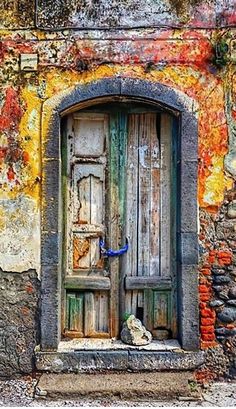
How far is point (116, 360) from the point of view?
5.55m

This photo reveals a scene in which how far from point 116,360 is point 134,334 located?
0.30 m

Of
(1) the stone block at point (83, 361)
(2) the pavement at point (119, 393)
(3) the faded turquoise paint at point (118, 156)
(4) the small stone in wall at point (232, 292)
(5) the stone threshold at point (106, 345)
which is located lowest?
(2) the pavement at point (119, 393)

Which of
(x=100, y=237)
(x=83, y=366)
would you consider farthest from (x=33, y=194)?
(x=83, y=366)

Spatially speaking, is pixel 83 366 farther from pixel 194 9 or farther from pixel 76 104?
pixel 194 9

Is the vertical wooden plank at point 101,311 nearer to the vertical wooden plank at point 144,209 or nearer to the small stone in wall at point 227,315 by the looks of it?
the vertical wooden plank at point 144,209

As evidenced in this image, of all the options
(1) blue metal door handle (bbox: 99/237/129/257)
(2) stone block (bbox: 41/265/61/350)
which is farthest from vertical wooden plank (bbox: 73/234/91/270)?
(2) stone block (bbox: 41/265/61/350)

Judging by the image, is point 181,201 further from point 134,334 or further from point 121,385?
point 121,385

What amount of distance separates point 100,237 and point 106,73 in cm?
161

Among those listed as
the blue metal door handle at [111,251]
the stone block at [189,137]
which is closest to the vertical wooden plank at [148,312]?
the blue metal door handle at [111,251]

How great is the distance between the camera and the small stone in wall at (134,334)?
18.5 feet

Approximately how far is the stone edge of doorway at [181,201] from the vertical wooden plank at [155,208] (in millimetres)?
336

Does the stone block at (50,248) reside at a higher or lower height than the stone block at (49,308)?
higher

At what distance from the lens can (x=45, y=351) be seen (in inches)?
220

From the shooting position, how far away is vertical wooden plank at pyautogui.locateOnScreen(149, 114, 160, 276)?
5.87 meters
